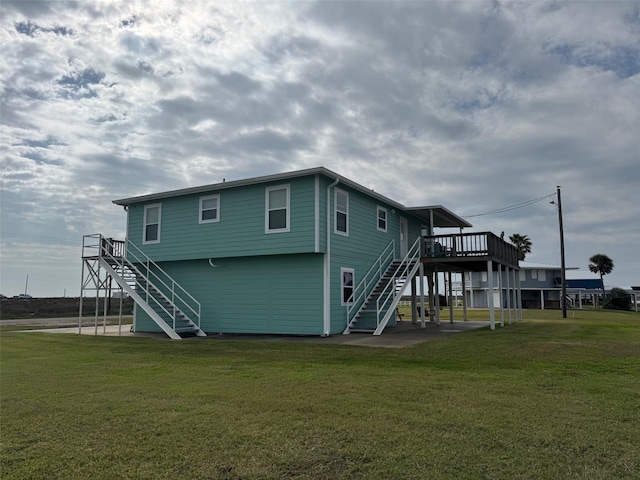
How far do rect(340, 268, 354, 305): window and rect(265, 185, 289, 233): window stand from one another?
101 inches

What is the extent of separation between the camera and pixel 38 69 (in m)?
11.3

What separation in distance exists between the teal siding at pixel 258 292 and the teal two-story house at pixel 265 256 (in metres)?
0.04

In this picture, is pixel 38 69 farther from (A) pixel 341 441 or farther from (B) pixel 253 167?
(A) pixel 341 441

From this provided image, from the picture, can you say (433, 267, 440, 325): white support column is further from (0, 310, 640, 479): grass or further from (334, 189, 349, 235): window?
(0, 310, 640, 479): grass

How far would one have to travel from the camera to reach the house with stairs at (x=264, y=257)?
15109 mm

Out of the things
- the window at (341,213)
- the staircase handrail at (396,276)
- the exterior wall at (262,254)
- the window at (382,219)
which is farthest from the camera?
the window at (382,219)

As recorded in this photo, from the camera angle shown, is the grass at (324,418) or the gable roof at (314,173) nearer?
the grass at (324,418)

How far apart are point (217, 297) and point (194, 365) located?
8.26m

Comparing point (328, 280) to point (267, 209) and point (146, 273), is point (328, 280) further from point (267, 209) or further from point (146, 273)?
point (146, 273)

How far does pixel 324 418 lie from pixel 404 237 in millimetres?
16525

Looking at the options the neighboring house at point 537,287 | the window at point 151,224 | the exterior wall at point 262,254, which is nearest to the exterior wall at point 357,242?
the exterior wall at point 262,254

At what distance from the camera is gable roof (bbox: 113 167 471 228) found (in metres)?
14.8

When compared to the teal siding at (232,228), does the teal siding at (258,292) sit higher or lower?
lower

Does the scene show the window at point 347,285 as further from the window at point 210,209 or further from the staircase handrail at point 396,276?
the window at point 210,209
